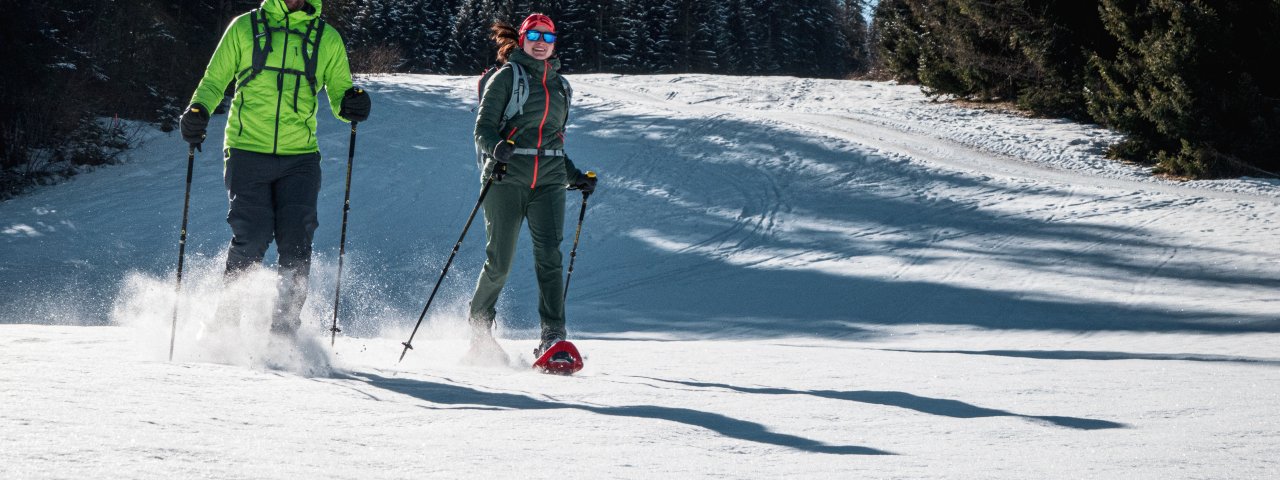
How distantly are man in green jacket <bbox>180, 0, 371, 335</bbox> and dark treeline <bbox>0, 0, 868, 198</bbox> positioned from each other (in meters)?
13.2

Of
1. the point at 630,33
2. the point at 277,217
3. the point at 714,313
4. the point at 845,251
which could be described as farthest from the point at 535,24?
the point at 630,33

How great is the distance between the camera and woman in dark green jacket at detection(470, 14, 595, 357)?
5055 mm

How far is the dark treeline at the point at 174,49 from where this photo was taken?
16391 mm

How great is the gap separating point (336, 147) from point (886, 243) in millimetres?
10308

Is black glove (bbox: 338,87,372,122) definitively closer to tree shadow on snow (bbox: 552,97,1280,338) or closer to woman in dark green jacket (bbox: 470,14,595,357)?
woman in dark green jacket (bbox: 470,14,595,357)

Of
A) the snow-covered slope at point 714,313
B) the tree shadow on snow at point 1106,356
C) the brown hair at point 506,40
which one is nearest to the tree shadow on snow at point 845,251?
the snow-covered slope at point 714,313

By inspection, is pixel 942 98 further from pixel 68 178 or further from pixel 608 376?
pixel 608 376

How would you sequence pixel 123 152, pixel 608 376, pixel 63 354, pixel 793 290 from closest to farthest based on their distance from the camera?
pixel 63 354 < pixel 608 376 < pixel 793 290 < pixel 123 152

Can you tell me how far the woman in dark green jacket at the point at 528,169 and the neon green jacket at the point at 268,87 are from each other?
0.79 meters

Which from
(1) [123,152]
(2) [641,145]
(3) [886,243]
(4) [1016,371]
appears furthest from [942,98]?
(4) [1016,371]

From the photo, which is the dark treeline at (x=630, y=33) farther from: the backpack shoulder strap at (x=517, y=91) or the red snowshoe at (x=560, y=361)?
the red snowshoe at (x=560, y=361)

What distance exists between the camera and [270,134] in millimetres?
4887

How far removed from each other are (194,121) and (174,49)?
19352mm

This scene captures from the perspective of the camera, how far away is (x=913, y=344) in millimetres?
7852
